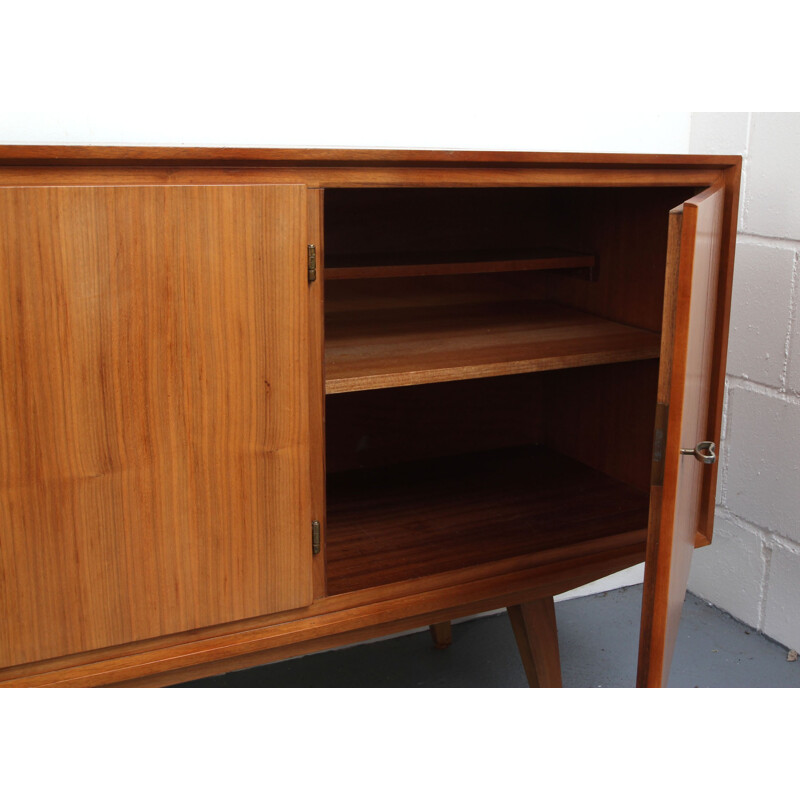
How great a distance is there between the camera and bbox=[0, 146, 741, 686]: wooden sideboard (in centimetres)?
91

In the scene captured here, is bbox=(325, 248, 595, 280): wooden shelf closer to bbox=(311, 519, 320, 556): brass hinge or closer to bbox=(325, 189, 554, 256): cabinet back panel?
bbox=(325, 189, 554, 256): cabinet back panel

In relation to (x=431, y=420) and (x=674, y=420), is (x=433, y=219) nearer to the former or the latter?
(x=431, y=420)

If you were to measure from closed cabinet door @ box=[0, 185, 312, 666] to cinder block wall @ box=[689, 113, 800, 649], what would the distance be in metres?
1.19

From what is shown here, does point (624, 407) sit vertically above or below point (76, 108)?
below

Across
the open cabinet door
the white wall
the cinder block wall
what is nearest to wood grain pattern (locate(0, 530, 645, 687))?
the open cabinet door

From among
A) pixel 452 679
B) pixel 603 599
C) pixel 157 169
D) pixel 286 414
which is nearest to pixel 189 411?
pixel 286 414

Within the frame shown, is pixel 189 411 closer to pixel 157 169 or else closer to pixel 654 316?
pixel 157 169

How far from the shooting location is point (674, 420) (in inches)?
35.6

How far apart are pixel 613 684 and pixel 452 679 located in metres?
0.31

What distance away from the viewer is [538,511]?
1449 mm

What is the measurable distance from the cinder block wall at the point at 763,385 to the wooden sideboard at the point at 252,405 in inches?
19.9

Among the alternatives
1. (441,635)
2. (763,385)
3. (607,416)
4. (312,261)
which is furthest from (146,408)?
(763,385)

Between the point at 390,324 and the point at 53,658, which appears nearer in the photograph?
the point at 53,658

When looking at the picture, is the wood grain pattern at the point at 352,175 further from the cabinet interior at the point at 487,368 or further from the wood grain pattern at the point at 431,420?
the wood grain pattern at the point at 431,420
